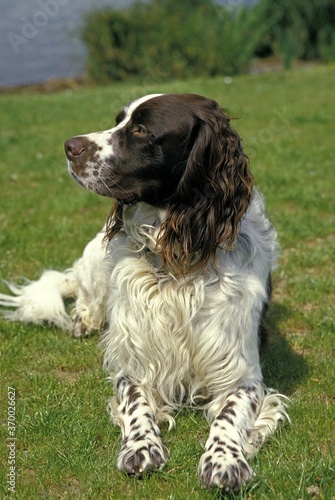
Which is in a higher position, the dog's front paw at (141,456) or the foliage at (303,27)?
the dog's front paw at (141,456)

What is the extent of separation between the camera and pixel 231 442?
3059 millimetres

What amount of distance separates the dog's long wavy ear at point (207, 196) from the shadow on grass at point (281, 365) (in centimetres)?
93

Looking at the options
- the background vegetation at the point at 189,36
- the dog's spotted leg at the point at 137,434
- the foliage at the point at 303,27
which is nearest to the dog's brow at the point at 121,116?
the dog's spotted leg at the point at 137,434

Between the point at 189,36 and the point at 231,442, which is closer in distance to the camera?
the point at 231,442

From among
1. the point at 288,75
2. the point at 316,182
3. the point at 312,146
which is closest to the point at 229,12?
the point at 288,75

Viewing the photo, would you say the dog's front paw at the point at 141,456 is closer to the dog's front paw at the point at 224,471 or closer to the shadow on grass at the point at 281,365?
the dog's front paw at the point at 224,471

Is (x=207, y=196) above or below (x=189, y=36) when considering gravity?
above

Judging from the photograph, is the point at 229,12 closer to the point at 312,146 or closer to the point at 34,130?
the point at 34,130

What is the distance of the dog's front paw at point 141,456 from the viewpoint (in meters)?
2.97

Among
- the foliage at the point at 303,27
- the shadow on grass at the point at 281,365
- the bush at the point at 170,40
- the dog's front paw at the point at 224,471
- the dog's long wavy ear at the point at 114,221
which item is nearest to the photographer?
the dog's front paw at the point at 224,471

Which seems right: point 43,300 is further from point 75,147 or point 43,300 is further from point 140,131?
point 140,131

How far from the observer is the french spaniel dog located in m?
3.23

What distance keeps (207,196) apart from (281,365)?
1.25 m

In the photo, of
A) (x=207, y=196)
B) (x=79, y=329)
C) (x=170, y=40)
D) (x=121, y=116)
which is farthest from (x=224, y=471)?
(x=170, y=40)
